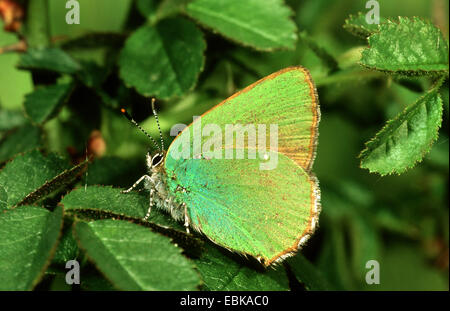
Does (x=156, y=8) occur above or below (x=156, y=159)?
above

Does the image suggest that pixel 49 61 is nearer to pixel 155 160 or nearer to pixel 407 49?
pixel 155 160

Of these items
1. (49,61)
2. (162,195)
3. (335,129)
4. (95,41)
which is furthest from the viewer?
(335,129)

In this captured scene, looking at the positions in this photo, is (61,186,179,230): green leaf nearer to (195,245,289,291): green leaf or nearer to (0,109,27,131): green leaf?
(195,245,289,291): green leaf

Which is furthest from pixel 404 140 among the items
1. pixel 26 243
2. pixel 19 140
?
pixel 19 140

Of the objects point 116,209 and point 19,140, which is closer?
point 116,209

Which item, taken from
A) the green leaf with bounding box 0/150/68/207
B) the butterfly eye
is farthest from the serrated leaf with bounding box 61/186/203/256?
the butterfly eye
